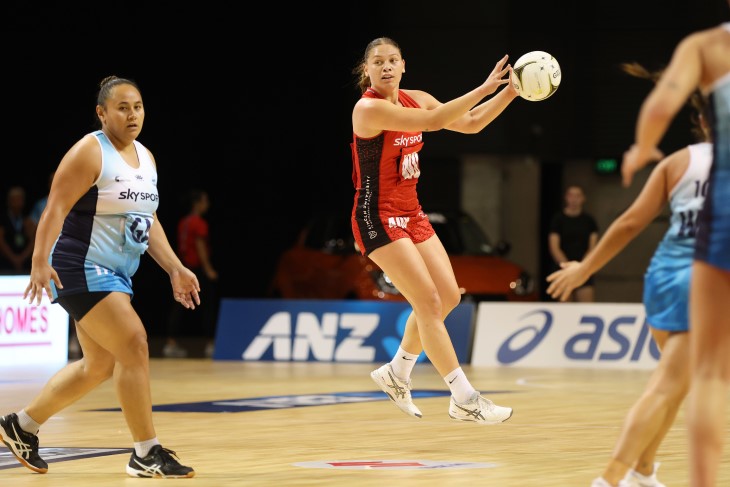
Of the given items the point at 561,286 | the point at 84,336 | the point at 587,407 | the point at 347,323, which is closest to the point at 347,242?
the point at 347,323

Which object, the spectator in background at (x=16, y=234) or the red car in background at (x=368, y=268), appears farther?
the spectator in background at (x=16, y=234)

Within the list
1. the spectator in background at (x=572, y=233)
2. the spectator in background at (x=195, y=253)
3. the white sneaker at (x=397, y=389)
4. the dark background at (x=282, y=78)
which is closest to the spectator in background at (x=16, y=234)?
the spectator in background at (x=195, y=253)

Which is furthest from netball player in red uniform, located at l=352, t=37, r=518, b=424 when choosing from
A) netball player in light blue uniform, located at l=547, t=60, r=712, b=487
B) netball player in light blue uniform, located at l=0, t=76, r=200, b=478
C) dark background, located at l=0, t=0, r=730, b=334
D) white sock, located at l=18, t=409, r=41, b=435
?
dark background, located at l=0, t=0, r=730, b=334

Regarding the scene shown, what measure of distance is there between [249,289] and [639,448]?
16.9 metres

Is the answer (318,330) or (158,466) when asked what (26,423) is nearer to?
(158,466)

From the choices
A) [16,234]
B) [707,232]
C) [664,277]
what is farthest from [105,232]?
[16,234]

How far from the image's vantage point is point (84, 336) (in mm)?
7090

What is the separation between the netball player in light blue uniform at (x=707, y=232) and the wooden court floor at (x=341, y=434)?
177 cm

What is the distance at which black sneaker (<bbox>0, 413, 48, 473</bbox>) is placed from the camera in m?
7.18

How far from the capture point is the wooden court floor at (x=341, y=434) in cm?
697

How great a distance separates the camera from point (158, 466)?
6.87 m

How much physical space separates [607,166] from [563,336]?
21.8ft

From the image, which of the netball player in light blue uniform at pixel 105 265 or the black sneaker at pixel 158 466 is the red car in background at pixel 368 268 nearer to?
the netball player in light blue uniform at pixel 105 265

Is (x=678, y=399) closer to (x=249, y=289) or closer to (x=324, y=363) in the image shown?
(x=324, y=363)
